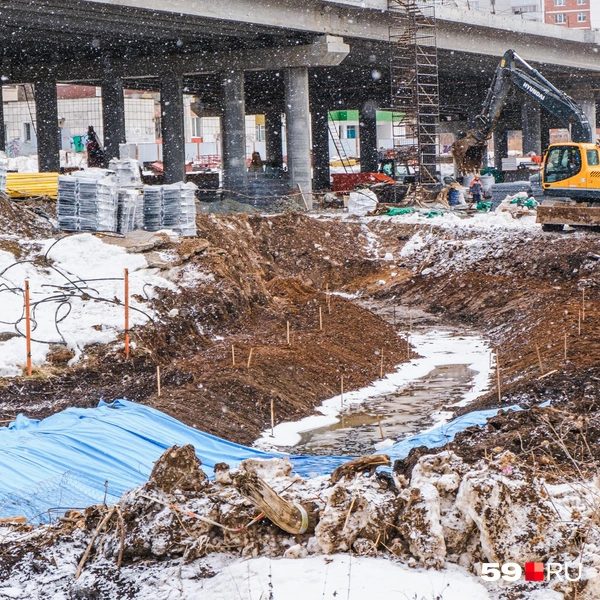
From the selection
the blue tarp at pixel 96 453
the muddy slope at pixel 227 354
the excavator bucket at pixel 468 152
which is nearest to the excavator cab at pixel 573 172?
the excavator bucket at pixel 468 152

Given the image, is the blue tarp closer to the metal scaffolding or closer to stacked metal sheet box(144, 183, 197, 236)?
stacked metal sheet box(144, 183, 197, 236)

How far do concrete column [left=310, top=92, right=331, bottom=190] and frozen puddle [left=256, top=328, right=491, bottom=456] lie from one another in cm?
3679

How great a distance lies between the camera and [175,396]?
13.1m

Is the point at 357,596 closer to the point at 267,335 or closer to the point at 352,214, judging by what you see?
the point at 267,335

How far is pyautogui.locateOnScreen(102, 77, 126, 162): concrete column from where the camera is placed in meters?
39.3

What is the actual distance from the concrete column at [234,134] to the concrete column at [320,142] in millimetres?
17999

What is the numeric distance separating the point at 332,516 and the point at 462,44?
37.2m

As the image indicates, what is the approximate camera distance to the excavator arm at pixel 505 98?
2792cm

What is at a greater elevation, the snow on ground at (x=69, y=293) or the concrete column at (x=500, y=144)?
the concrete column at (x=500, y=144)

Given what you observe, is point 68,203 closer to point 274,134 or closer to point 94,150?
point 94,150

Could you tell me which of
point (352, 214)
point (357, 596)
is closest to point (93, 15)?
point (352, 214)

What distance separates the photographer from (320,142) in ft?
190

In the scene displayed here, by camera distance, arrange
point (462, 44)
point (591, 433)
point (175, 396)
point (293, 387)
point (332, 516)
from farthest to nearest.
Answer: point (462, 44)
point (293, 387)
point (175, 396)
point (591, 433)
point (332, 516)

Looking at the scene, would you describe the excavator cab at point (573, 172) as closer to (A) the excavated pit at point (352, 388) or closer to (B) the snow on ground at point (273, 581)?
(A) the excavated pit at point (352, 388)
